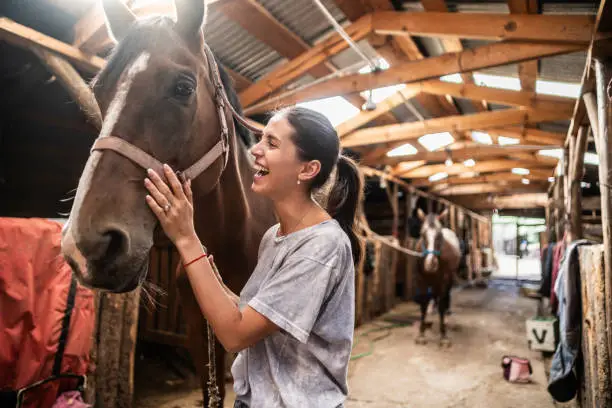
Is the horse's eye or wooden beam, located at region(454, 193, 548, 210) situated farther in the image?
wooden beam, located at region(454, 193, 548, 210)

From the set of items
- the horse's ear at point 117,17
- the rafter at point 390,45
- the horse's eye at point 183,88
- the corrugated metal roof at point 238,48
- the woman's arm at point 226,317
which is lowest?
the woman's arm at point 226,317

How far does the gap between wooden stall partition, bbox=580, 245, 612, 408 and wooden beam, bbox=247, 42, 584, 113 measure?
6.59 ft

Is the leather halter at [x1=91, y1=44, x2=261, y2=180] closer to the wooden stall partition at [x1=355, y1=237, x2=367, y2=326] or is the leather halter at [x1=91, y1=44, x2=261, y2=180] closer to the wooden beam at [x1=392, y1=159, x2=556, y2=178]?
the wooden stall partition at [x1=355, y1=237, x2=367, y2=326]

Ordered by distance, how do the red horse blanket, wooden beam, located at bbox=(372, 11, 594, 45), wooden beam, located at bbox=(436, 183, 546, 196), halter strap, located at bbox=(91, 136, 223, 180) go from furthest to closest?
wooden beam, located at bbox=(436, 183, 546, 196) < wooden beam, located at bbox=(372, 11, 594, 45) < the red horse blanket < halter strap, located at bbox=(91, 136, 223, 180)

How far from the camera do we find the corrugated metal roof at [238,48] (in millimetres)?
4707

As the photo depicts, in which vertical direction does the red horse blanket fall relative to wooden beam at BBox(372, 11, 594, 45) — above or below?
below

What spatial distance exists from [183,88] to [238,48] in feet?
14.4

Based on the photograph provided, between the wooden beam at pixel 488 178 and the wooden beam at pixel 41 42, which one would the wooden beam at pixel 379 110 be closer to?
the wooden beam at pixel 41 42

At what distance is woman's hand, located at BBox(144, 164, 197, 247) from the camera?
111 cm

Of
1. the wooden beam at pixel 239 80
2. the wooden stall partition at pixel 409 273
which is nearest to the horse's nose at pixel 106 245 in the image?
the wooden beam at pixel 239 80

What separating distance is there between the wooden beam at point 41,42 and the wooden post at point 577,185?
5083 millimetres

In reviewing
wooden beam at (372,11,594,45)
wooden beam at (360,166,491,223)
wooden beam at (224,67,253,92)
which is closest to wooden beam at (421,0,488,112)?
wooden beam at (372,11,594,45)

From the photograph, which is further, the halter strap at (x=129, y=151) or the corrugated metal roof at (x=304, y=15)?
the corrugated metal roof at (x=304, y=15)

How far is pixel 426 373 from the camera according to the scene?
5.31 meters
